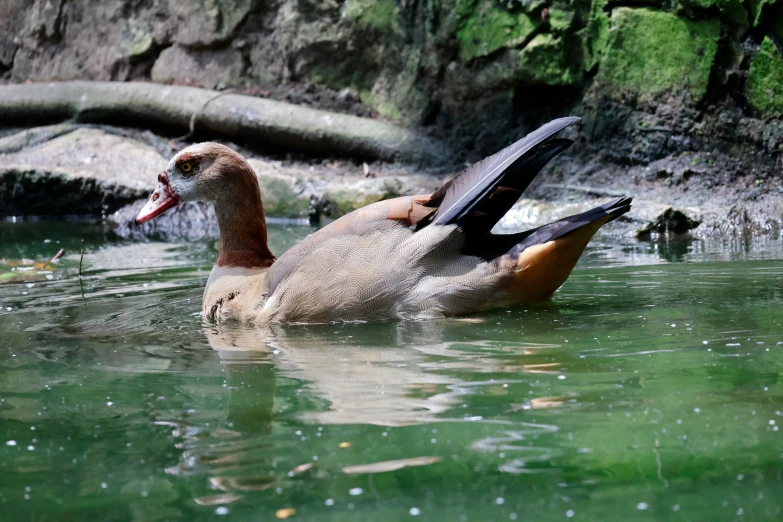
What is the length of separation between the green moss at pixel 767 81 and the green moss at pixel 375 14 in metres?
3.83

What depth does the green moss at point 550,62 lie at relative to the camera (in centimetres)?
914

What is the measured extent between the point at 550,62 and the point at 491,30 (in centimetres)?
68

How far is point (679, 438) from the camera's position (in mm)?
2684

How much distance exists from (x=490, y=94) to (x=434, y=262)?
17.7 feet

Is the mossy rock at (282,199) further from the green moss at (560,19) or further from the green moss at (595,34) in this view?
the green moss at (595,34)

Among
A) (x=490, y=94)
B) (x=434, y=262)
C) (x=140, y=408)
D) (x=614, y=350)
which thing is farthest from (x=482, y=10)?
(x=140, y=408)

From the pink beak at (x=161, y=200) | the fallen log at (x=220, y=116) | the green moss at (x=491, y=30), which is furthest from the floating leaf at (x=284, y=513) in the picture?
the fallen log at (x=220, y=116)

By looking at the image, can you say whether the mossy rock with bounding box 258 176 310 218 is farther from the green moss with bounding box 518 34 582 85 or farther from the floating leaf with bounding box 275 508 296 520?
the floating leaf with bounding box 275 508 296 520

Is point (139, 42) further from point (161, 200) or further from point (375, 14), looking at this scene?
point (161, 200)

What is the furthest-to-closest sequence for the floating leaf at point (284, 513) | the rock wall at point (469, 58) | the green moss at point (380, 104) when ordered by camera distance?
the green moss at point (380, 104) → the rock wall at point (469, 58) → the floating leaf at point (284, 513)

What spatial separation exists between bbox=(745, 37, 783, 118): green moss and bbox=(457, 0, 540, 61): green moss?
1984mm

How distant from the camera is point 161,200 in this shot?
559cm

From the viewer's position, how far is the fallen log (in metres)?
10.2

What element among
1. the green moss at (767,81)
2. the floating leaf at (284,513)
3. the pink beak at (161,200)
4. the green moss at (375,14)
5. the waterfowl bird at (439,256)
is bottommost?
the floating leaf at (284,513)
